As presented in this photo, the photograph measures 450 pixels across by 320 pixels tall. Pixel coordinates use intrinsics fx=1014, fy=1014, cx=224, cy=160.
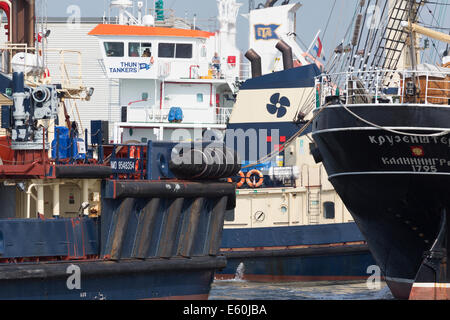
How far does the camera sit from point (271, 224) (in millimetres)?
27016

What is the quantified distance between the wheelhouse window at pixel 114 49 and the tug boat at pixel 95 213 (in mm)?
9775

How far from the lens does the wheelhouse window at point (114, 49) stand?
30.6 meters

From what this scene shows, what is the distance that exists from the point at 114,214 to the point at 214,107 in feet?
42.1

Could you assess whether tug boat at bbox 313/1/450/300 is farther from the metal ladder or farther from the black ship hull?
the metal ladder

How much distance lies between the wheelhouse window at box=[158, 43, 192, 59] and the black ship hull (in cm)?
1021

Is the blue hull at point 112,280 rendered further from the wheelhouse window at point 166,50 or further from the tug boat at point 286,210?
the wheelhouse window at point 166,50

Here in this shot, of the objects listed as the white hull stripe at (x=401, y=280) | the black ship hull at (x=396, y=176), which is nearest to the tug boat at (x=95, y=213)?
the black ship hull at (x=396, y=176)

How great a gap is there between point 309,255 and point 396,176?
280 inches

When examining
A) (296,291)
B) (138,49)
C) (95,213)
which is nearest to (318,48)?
(138,49)

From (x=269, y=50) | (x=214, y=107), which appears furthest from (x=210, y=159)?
(x=269, y=50)

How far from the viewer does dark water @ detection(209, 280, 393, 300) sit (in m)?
22.5

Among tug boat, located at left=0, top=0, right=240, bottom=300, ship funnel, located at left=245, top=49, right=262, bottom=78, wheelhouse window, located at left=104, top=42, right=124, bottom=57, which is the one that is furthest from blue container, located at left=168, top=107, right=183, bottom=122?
tug boat, located at left=0, top=0, right=240, bottom=300

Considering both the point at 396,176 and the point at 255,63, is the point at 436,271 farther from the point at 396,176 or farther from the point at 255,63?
the point at 255,63

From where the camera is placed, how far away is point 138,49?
3055 cm
